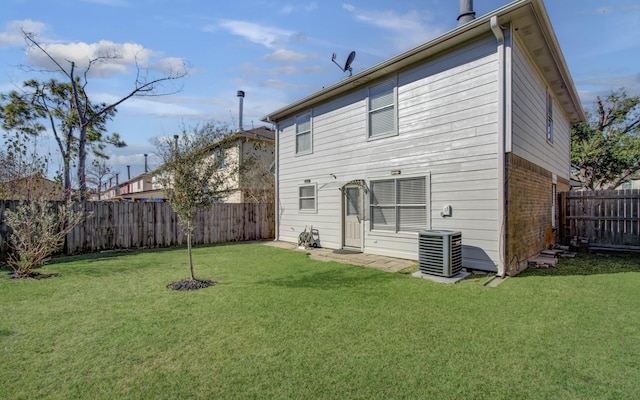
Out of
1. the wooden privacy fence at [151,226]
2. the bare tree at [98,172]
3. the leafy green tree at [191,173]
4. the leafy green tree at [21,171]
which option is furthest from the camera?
the bare tree at [98,172]

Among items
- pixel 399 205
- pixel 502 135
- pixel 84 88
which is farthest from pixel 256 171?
pixel 502 135

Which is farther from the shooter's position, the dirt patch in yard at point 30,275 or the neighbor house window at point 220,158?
the dirt patch in yard at point 30,275

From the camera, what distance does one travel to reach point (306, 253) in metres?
8.69

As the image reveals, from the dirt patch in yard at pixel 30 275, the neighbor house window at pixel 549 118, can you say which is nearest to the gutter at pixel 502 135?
the neighbor house window at pixel 549 118

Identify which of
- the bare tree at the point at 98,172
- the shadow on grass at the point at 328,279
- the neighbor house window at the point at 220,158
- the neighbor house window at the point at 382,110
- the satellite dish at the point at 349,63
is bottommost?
the shadow on grass at the point at 328,279

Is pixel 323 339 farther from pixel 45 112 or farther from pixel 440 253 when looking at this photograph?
pixel 45 112

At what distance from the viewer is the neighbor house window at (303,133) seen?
10.3 meters

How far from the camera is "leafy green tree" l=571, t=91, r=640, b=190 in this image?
1541 centimetres

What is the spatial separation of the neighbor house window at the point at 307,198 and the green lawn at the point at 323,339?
4.76m

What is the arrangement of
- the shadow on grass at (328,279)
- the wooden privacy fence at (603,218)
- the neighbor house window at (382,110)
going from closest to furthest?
the shadow on grass at (328,279)
the neighbor house window at (382,110)
the wooden privacy fence at (603,218)

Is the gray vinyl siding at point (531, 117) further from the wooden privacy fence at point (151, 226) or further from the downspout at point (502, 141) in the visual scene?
the wooden privacy fence at point (151, 226)

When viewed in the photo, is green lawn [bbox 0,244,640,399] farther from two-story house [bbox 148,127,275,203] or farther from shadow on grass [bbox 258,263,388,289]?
two-story house [bbox 148,127,275,203]

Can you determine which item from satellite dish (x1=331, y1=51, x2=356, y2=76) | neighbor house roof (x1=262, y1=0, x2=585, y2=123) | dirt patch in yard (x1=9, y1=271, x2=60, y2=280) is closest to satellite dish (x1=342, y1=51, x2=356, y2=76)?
satellite dish (x1=331, y1=51, x2=356, y2=76)

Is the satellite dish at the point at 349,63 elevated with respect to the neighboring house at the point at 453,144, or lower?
elevated
